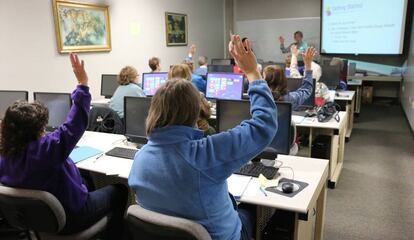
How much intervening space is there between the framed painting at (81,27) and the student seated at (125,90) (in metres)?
1.37

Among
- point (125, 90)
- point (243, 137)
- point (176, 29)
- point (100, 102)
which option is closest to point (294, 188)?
point (243, 137)

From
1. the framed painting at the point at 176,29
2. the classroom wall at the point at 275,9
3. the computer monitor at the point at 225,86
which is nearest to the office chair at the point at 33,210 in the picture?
the computer monitor at the point at 225,86

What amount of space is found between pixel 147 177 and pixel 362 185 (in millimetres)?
2906

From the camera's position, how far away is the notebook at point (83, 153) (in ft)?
8.33

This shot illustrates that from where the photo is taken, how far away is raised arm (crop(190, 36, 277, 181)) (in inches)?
51.1

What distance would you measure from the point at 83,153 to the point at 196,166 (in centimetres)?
162

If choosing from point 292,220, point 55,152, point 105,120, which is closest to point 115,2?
point 105,120

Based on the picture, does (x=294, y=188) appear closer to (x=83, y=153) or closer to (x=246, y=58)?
(x=246, y=58)

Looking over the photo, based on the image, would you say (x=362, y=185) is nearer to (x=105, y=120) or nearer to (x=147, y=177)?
(x=105, y=120)

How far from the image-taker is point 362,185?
359 centimetres

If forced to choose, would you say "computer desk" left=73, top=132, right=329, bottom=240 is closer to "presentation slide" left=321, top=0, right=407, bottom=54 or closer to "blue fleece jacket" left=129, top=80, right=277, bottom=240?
"blue fleece jacket" left=129, top=80, right=277, bottom=240

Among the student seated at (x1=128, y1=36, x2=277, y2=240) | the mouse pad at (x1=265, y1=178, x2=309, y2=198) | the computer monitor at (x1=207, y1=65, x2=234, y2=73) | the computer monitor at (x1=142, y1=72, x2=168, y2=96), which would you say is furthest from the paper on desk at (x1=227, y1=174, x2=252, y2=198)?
the computer monitor at (x1=207, y1=65, x2=234, y2=73)

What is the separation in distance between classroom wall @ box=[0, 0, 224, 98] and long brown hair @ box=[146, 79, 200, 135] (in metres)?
3.61

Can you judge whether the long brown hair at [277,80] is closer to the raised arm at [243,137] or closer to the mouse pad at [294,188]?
the mouse pad at [294,188]
